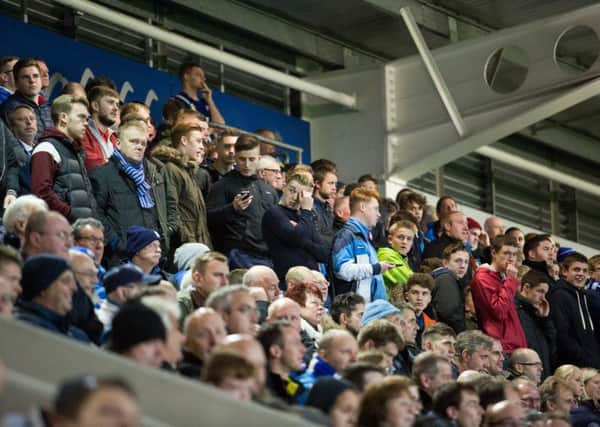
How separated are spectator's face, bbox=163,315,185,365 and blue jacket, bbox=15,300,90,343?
0.61 meters

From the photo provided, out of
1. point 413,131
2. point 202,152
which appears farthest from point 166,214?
point 413,131

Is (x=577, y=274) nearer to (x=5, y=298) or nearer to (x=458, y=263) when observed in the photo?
(x=458, y=263)

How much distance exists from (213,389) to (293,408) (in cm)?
81

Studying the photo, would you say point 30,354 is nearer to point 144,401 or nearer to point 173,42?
point 144,401

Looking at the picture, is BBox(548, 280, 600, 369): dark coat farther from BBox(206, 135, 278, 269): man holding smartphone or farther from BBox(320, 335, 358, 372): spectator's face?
BBox(320, 335, 358, 372): spectator's face

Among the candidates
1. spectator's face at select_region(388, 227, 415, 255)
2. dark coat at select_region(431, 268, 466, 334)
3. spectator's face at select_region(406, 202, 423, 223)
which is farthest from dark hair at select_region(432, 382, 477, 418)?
spectator's face at select_region(406, 202, 423, 223)

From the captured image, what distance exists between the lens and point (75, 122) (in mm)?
8688

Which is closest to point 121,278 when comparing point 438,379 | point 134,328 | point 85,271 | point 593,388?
point 85,271

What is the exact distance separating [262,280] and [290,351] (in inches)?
64.3

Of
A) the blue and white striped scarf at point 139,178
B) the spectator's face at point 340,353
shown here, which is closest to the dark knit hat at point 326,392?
the spectator's face at point 340,353

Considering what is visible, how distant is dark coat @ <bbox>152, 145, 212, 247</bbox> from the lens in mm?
9562

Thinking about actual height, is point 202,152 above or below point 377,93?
below

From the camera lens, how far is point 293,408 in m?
5.96

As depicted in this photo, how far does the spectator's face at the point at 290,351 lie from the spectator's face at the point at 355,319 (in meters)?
1.89
